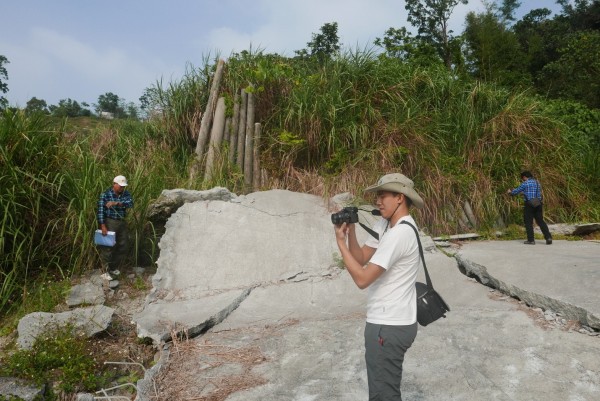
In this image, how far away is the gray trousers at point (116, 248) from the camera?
206 inches

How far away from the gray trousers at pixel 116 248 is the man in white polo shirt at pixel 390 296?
3860 mm

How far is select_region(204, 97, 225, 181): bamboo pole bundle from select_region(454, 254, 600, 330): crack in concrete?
3603 mm

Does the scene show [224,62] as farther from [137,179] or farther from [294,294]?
[294,294]

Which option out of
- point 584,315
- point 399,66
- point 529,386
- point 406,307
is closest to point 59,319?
point 406,307

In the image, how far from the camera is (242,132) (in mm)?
7277

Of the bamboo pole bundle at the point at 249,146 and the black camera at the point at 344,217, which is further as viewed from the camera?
the bamboo pole bundle at the point at 249,146

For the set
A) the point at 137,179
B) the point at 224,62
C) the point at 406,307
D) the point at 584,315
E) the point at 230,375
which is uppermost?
the point at 224,62

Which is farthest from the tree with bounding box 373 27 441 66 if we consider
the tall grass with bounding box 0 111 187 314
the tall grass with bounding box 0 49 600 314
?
the tall grass with bounding box 0 111 187 314

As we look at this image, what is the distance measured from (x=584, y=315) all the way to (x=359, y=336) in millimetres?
1700

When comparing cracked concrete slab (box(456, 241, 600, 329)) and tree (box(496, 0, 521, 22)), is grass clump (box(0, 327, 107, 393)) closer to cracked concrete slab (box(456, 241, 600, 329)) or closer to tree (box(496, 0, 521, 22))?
cracked concrete slab (box(456, 241, 600, 329))

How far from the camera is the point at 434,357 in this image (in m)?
3.31

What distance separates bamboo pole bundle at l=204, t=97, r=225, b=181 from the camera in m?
6.83

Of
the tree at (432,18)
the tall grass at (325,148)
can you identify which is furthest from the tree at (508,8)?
the tall grass at (325,148)

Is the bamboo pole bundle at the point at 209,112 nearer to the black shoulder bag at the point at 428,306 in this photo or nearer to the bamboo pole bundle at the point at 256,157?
the bamboo pole bundle at the point at 256,157
